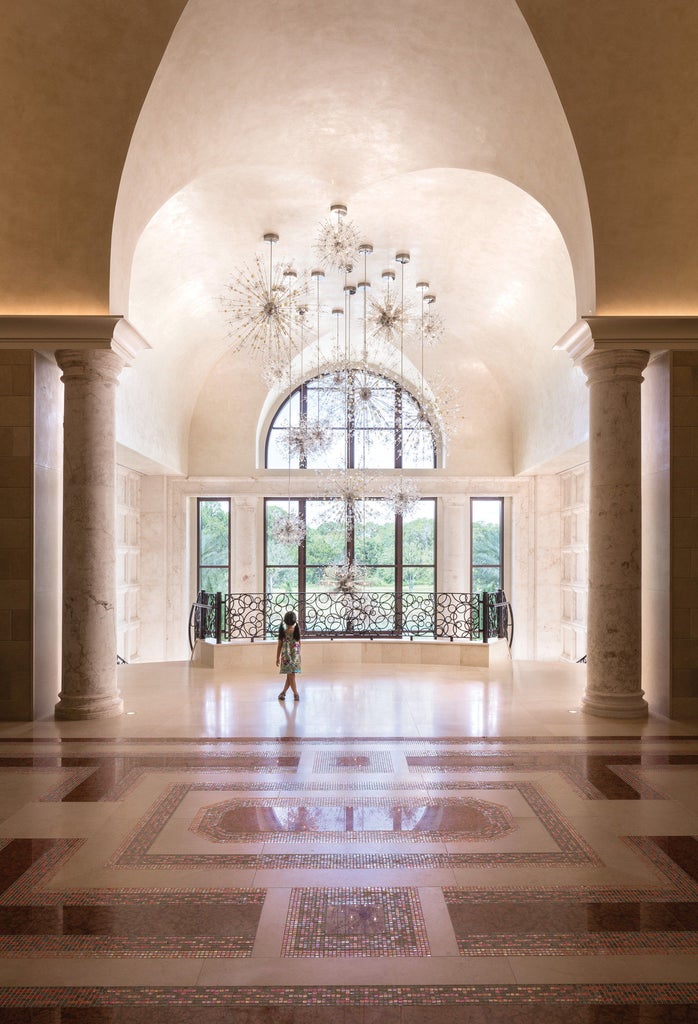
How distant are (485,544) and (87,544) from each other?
1046 cm

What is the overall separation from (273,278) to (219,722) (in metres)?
8.19

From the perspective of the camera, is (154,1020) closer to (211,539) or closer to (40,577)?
(40,577)

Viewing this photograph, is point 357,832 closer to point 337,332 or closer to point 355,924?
point 355,924

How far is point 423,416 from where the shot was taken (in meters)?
12.2

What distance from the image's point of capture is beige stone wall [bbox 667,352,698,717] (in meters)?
7.66

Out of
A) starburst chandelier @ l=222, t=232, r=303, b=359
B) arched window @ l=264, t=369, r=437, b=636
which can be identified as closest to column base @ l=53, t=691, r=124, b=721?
starburst chandelier @ l=222, t=232, r=303, b=359

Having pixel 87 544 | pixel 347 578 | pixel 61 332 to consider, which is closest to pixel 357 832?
pixel 87 544

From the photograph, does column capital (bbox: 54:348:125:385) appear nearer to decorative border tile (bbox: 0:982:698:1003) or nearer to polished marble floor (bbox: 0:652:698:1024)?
polished marble floor (bbox: 0:652:698:1024)

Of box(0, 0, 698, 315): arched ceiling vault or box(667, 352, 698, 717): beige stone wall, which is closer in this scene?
box(0, 0, 698, 315): arched ceiling vault

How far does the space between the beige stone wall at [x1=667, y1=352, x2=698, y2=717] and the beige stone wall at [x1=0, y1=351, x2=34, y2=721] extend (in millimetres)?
6546

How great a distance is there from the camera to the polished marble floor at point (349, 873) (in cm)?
283

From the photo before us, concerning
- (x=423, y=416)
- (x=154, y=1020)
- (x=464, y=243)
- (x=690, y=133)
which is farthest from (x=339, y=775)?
(x=464, y=243)

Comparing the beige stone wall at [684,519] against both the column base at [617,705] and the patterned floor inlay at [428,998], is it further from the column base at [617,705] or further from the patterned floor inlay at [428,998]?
the patterned floor inlay at [428,998]

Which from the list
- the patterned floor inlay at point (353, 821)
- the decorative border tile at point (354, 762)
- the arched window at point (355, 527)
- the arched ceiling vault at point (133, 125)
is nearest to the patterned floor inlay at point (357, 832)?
the patterned floor inlay at point (353, 821)
